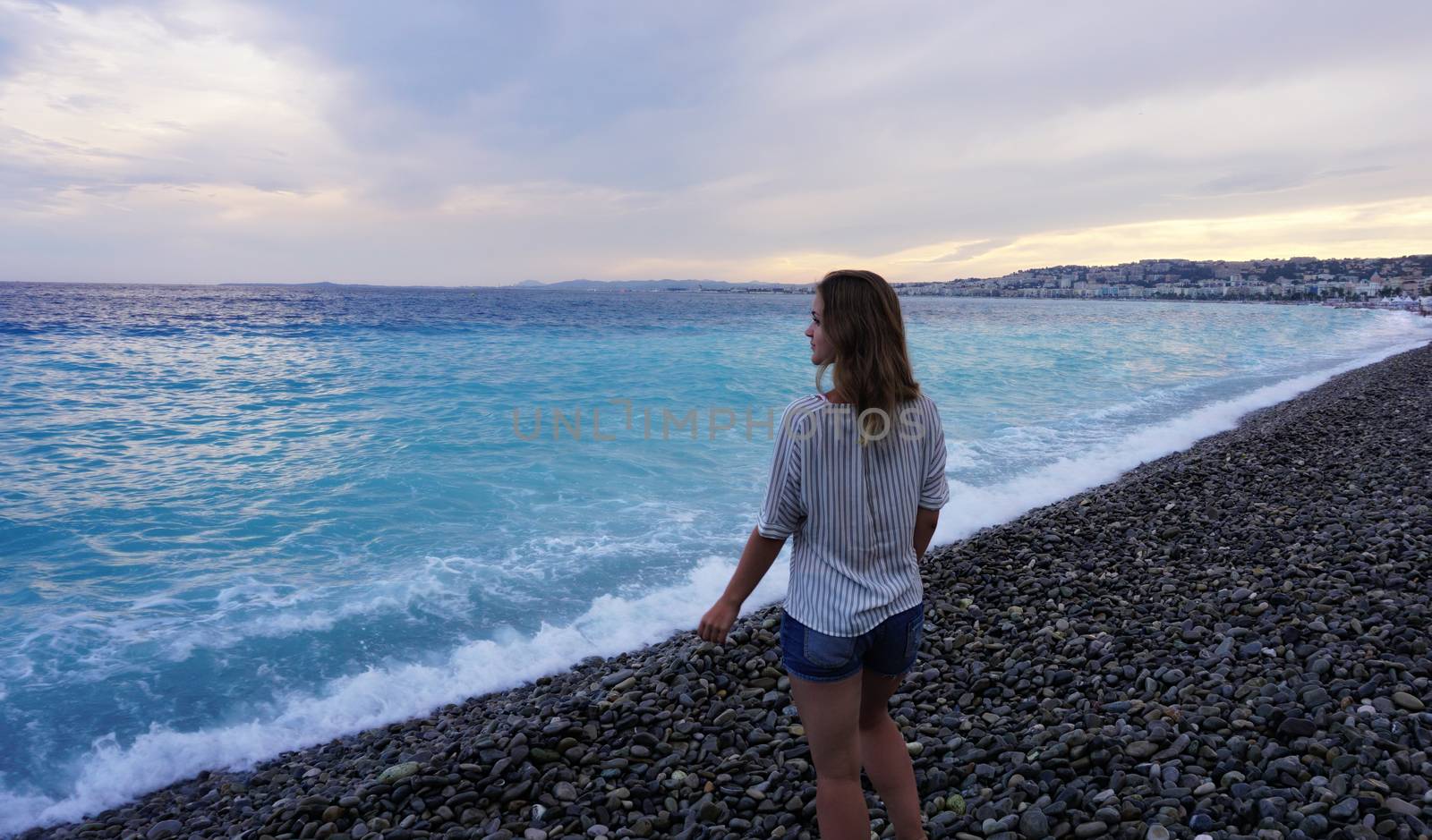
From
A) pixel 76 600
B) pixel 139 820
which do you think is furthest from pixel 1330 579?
pixel 76 600

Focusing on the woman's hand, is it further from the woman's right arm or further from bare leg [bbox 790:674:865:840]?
the woman's right arm

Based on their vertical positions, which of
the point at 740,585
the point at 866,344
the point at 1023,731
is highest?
the point at 866,344

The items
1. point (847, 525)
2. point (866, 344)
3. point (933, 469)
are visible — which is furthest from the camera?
point (933, 469)

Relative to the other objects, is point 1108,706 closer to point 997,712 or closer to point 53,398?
point 997,712

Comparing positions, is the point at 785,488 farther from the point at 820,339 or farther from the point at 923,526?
the point at 923,526

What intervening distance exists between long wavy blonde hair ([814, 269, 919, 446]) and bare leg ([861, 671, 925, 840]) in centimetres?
87

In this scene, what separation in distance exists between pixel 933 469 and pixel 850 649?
627mm

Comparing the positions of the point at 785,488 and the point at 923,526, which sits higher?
the point at 785,488

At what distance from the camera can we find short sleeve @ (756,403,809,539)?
2.09 metres

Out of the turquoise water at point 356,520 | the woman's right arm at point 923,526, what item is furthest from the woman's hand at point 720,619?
the turquoise water at point 356,520

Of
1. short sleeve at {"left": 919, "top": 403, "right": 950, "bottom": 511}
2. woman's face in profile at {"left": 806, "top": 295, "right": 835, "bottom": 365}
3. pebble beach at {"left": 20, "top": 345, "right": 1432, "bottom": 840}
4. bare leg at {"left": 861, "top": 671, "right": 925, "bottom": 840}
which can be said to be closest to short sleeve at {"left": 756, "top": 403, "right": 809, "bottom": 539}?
woman's face in profile at {"left": 806, "top": 295, "right": 835, "bottom": 365}

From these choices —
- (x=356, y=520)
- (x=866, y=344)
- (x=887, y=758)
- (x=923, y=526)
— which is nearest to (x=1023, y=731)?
(x=887, y=758)

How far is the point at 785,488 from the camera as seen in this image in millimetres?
2131

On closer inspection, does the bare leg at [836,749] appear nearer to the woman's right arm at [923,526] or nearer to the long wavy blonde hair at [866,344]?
the woman's right arm at [923,526]
